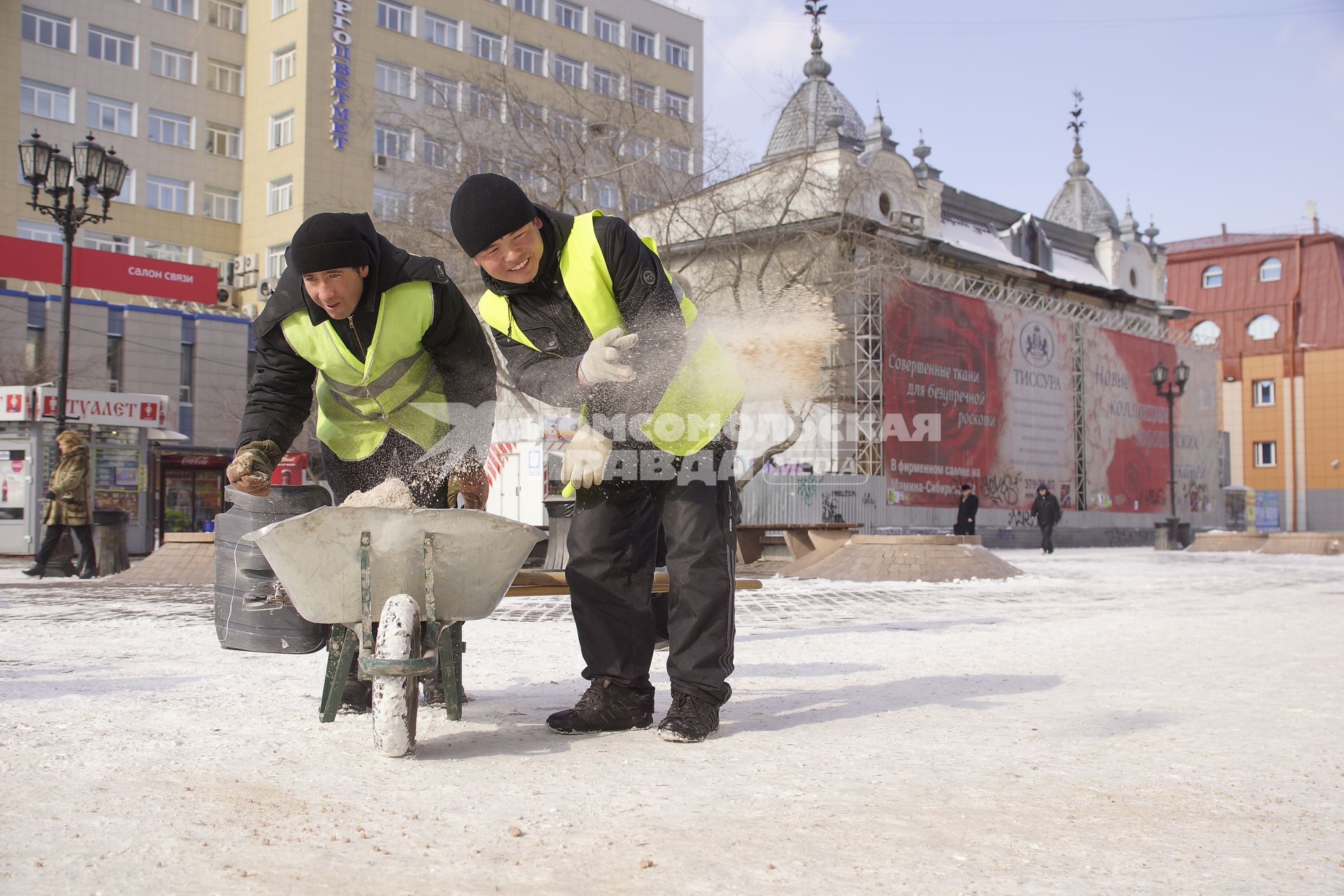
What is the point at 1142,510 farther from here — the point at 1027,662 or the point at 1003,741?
the point at 1003,741

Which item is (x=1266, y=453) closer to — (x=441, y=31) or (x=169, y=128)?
(x=441, y=31)

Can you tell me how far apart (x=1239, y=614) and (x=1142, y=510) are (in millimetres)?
25151

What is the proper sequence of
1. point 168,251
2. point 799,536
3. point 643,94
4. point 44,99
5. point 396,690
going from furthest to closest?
point 168,251 → point 44,99 → point 643,94 → point 799,536 → point 396,690

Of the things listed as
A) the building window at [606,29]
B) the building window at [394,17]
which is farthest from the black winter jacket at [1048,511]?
the building window at [606,29]

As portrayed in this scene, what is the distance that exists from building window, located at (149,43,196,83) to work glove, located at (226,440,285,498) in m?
42.6

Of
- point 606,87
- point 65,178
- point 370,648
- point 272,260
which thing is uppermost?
point 272,260

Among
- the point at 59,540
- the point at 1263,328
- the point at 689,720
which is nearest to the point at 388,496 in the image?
the point at 689,720

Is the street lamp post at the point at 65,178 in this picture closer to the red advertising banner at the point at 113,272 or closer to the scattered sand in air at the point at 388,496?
the scattered sand in air at the point at 388,496

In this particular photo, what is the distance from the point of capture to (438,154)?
1825cm

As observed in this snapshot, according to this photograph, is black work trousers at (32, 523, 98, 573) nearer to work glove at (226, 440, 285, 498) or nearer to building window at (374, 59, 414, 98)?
work glove at (226, 440, 285, 498)

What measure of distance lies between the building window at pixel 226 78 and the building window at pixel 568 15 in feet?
41.1

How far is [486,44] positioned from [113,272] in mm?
19075

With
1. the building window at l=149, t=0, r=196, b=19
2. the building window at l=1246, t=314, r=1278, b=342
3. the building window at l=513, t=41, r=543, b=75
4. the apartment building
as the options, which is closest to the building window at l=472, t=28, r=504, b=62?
the apartment building

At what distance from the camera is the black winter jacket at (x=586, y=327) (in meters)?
3.54
